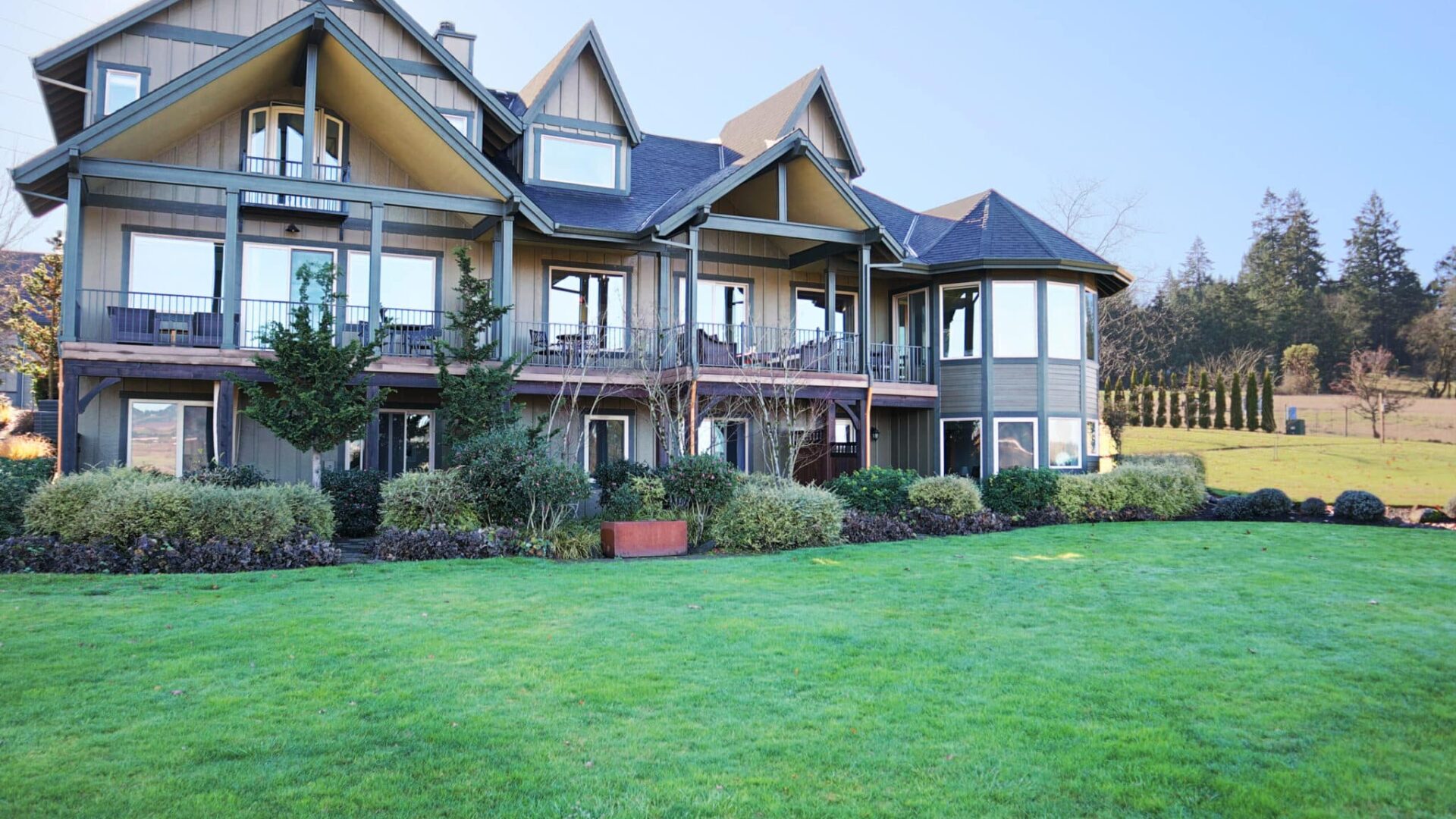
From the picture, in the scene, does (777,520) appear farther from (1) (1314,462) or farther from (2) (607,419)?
(1) (1314,462)

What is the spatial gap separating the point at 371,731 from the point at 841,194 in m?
14.5

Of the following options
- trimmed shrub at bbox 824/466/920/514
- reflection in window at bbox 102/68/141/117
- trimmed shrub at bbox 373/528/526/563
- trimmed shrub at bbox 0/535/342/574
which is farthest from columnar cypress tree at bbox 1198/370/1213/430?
reflection in window at bbox 102/68/141/117

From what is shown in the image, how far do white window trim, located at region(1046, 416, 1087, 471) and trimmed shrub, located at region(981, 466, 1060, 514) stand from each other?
8.24 ft

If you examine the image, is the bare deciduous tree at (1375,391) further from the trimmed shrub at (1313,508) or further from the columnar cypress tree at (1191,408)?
the trimmed shrub at (1313,508)

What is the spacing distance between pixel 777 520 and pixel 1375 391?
30.6 metres

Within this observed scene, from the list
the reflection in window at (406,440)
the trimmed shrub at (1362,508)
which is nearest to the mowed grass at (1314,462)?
the trimmed shrub at (1362,508)

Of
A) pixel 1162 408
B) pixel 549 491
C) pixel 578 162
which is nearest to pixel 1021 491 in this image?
pixel 549 491

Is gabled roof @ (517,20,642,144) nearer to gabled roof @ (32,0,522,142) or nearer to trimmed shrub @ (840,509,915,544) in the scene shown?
gabled roof @ (32,0,522,142)

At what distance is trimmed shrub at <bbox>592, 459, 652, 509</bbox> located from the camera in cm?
1557

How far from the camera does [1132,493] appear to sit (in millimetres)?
17812

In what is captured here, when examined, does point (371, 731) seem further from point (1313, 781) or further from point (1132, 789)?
point (1313, 781)

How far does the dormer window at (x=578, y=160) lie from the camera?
778 inches

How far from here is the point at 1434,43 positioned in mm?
37344

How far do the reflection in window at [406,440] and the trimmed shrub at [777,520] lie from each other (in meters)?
6.94
